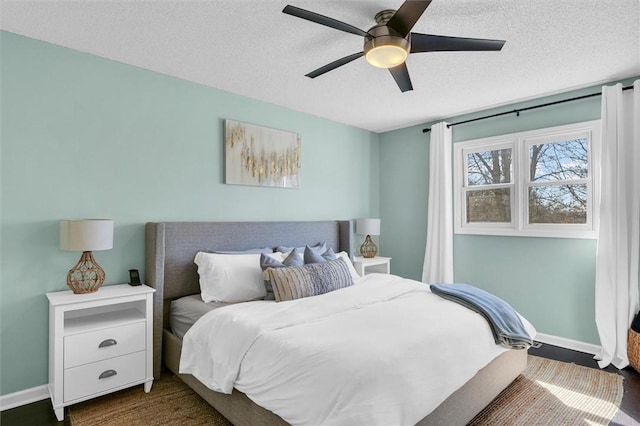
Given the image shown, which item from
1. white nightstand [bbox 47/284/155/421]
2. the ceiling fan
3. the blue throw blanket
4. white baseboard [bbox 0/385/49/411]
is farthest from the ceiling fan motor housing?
white baseboard [bbox 0/385/49/411]

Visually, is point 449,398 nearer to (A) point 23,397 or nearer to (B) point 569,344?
(B) point 569,344

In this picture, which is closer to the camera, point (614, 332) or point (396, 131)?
point (614, 332)

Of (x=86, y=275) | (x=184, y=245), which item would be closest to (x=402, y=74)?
(x=184, y=245)

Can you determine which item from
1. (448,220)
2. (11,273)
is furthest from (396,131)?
(11,273)

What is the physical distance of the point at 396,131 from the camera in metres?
5.07

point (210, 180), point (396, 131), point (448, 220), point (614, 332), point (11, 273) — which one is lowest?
point (614, 332)

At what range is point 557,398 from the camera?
251 centimetres

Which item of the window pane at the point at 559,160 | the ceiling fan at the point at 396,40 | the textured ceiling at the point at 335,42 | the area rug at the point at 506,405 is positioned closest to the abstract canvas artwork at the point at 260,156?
the textured ceiling at the point at 335,42

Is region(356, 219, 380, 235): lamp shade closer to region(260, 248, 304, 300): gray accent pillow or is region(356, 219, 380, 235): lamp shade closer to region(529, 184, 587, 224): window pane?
region(260, 248, 304, 300): gray accent pillow

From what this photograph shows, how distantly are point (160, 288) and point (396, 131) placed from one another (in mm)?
3752

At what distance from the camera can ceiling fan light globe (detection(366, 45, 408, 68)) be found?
79.4 inches

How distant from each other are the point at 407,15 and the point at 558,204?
9.59 ft

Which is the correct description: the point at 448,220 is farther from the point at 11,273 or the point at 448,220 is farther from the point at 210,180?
the point at 11,273

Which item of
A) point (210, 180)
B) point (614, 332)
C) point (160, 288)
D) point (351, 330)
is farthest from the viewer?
point (210, 180)
